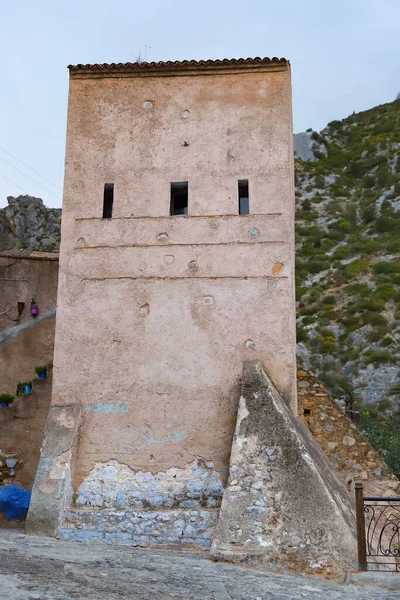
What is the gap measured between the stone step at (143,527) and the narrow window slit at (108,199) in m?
5.03

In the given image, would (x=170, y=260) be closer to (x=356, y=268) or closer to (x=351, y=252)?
(x=356, y=268)

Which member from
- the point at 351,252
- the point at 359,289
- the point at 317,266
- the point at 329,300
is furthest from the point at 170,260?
the point at 351,252

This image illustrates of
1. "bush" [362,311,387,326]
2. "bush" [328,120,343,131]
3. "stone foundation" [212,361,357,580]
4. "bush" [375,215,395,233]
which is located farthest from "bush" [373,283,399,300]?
"stone foundation" [212,361,357,580]

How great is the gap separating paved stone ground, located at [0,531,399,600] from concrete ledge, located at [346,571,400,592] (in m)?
0.15

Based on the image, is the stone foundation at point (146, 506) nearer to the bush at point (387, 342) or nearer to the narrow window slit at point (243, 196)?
the narrow window slit at point (243, 196)

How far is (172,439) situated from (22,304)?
701cm

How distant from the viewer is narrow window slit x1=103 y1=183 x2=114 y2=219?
40.5 ft

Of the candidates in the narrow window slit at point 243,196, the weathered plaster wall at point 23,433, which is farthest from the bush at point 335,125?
the weathered plaster wall at point 23,433

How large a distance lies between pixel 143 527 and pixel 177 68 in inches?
308

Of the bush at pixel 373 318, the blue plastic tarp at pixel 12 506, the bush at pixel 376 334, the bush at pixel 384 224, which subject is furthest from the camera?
the bush at pixel 384 224

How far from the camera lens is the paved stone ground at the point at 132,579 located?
22.4 feet

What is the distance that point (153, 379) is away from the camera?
1128 centimetres

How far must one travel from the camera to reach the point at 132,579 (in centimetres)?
747

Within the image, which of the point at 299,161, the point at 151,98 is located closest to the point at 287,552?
the point at 151,98
